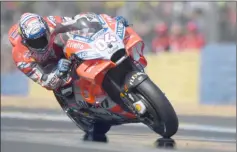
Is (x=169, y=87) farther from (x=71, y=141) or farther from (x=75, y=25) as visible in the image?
(x=71, y=141)

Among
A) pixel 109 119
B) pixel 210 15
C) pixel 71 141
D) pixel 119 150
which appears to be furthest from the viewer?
pixel 210 15

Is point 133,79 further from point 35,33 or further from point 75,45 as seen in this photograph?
point 35,33

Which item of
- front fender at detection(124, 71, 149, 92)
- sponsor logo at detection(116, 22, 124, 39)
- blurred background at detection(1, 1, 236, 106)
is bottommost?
blurred background at detection(1, 1, 236, 106)

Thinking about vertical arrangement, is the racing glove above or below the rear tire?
above

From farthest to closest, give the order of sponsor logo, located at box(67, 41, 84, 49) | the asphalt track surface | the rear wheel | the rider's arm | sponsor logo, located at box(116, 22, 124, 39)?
1. the rear wheel
2. the rider's arm
3. sponsor logo, located at box(116, 22, 124, 39)
4. sponsor logo, located at box(67, 41, 84, 49)
5. the asphalt track surface

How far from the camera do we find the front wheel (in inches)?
250

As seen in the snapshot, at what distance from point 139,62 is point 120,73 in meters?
0.40

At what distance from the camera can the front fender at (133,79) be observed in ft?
21.2

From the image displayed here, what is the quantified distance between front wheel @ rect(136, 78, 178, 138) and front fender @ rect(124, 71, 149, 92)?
1.3 inches

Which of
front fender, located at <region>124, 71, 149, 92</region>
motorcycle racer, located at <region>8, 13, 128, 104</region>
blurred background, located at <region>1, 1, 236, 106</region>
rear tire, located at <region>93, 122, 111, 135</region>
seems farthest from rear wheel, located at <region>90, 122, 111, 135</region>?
blurred background, located at <region>1, 1, 236, 106</region>

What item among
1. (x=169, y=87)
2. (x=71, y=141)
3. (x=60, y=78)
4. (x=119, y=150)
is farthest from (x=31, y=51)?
(x=169, y=87)

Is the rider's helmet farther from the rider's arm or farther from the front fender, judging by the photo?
the front fender

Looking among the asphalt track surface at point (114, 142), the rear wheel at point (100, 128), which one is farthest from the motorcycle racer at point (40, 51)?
the rear wheel at point (100, 128)

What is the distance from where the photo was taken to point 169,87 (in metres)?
15.3
